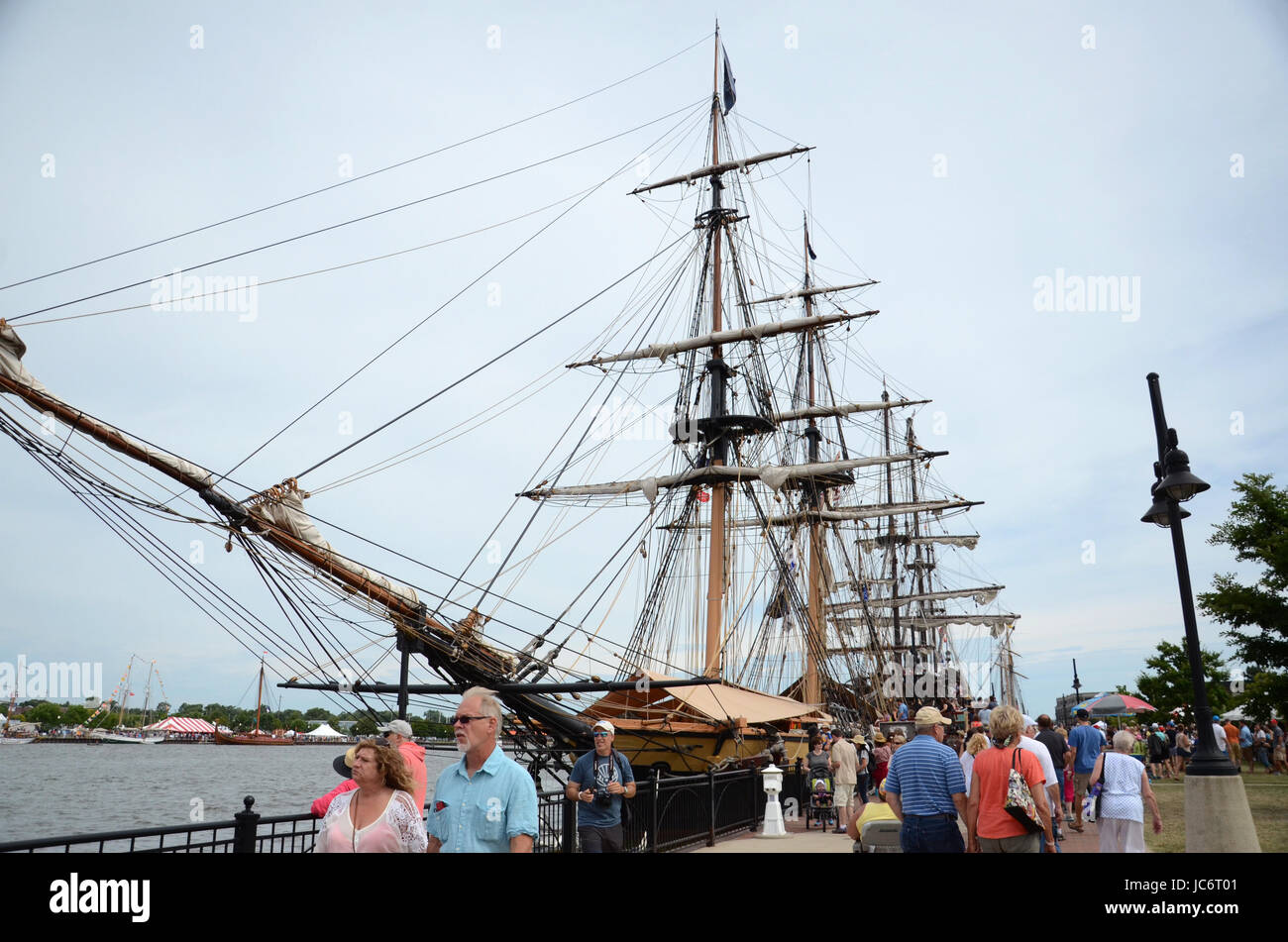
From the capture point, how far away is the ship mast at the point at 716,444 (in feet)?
89.9

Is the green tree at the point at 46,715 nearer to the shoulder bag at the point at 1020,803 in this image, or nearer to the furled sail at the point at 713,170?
the furled sail at the point at 713,170

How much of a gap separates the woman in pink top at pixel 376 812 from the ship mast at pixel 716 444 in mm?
21668

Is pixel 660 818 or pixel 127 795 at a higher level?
pixel 660 818

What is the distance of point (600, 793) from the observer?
7.22 meters

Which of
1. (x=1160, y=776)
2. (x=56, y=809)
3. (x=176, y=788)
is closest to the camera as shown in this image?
(x=1160, y=776)

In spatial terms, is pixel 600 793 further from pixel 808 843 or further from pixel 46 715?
pixel 46 715

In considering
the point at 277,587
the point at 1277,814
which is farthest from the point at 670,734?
the point at 1277,814

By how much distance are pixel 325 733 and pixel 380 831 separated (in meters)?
128

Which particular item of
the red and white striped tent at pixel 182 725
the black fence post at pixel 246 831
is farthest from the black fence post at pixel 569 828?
the red and white striped tent at pixel 182 725

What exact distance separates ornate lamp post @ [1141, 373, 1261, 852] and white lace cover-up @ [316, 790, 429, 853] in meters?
7.79

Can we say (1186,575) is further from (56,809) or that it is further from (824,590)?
(824,590)

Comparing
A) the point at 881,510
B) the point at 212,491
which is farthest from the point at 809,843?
the point at 881,510
